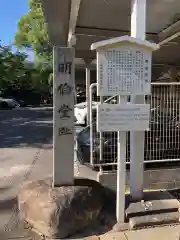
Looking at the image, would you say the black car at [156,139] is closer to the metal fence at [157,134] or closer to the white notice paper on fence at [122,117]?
the metal fence at [157,134]

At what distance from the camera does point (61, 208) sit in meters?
3.80

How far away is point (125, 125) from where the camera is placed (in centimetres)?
375

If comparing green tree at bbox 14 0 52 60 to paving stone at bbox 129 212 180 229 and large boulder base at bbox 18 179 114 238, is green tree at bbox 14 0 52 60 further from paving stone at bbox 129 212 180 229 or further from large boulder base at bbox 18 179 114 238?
paving stone at bbox 129 212 180 229

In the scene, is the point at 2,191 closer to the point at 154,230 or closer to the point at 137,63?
the point at 154,230

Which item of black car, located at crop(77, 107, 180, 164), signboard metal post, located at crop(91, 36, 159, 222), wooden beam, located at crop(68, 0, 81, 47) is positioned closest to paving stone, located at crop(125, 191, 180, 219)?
signboard metal post, located at crop(91, 36, 159, 222)

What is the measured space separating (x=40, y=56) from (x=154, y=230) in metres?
21.2

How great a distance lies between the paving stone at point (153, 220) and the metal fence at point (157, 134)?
161cm

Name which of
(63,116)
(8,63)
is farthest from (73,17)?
(8,63)

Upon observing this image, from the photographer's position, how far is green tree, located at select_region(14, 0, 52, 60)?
20016 mm

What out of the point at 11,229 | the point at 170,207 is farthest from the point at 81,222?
the point at 170,207

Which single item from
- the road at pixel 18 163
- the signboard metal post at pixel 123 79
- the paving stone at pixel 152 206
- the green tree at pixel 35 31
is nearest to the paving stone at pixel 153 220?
the paving stone at pixel 152 206

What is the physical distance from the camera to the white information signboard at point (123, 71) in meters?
3.64

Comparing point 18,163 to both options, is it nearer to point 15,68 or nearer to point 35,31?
point 35,31

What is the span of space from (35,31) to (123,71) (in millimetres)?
18482
